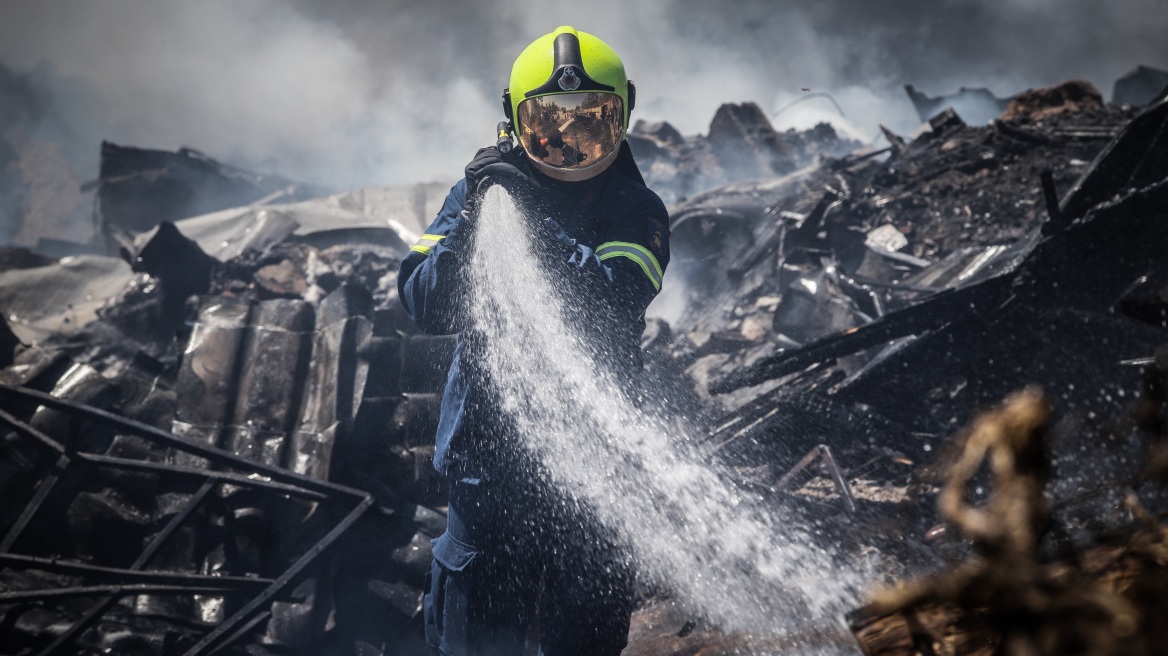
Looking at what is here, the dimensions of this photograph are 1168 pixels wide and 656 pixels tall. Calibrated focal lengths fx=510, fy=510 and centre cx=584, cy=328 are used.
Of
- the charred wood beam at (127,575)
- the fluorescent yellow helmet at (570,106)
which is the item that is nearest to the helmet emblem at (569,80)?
the fluorescent yellow helmet at (570,106)

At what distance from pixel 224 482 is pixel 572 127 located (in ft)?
11.0

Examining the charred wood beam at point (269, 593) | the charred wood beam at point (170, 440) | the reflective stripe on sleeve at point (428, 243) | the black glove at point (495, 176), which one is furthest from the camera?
the charred wood beam at point (170, 440)

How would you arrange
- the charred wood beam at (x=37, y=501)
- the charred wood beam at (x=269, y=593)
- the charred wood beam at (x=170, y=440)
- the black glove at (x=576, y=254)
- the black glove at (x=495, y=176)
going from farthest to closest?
1. the charred wood beam at (x=170, y=440)
2. the charred wood beam at (x=37, y=501)
3. the charred wood beam at (x=269, y=593)
4. the black glove at (x=495, y=176)
5. the black glove at (x=576, y=254)

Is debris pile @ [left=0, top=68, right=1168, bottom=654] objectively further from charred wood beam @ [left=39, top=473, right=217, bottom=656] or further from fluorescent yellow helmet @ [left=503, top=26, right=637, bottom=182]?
fluorescent yellow helmet @ [left=503, top=26, right=637, bottom=182]

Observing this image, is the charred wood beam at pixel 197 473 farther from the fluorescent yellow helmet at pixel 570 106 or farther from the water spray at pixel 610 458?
the fluorescent yellow helmet at pixel 570 106

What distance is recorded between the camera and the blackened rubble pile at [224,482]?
3.23 metres

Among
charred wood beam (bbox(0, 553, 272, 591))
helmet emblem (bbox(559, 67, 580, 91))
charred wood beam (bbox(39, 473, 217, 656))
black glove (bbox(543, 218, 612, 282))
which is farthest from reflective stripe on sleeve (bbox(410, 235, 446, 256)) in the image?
charred wood beam (bbox(0, 553, 272, 591))

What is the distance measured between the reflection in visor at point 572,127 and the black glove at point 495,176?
0.18 metres

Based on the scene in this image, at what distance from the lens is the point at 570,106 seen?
2332 millimetres

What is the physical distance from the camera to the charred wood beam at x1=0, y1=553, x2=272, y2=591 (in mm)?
3021

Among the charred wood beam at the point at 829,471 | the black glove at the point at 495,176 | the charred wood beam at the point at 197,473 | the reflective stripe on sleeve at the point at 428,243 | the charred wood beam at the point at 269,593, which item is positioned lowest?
the charred wood beam at the point at 269,593

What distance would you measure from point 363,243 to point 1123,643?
8.96 meters

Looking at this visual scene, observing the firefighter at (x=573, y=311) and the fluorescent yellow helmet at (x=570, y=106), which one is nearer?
the firefighter at (x=573, y=311)

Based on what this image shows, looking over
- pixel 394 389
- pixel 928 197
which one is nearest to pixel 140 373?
pixel 394 389
